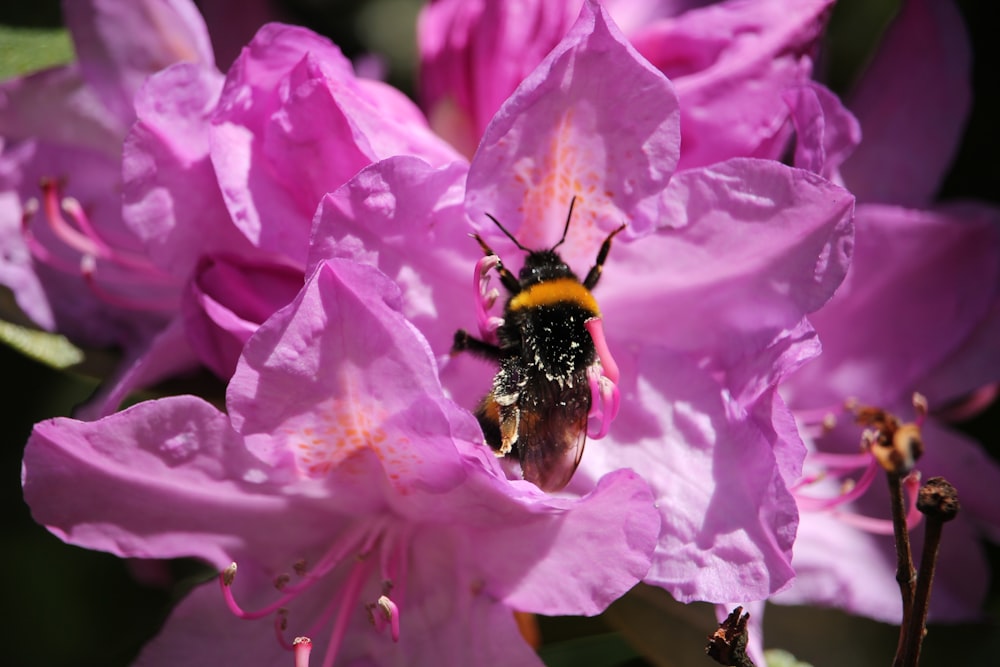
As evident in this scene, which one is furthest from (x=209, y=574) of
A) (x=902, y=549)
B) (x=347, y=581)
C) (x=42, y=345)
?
(x=902, y=549)

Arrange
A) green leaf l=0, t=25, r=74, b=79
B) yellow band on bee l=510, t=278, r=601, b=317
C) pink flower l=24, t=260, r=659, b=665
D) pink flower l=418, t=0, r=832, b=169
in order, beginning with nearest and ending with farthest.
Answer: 1. pink flower l=24, t=260, r=659, b=665
2. yellow band on bee l=510, t=278, r=601, b=317
3. pink flower l=418, t=0, r=832, b=169
4. green leaf l=0, t=25, r=74, b=79

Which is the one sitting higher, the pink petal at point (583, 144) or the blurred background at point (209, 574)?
the pink petal at point (583, 144)

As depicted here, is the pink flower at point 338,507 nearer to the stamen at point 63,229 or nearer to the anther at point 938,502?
the anther at point 938,502

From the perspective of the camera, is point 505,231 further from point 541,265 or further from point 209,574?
point 209,574

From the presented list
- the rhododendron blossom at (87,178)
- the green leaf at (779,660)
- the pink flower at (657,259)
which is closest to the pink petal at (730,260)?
the pink flower at (657,259)

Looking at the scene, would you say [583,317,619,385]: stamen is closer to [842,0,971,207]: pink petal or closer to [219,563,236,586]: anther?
[219,563,236,586]: anther

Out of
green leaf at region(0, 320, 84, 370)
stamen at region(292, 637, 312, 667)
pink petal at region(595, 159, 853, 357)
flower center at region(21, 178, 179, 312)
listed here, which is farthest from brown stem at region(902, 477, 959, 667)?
green leaf at region(0, 320, 84, 370)
